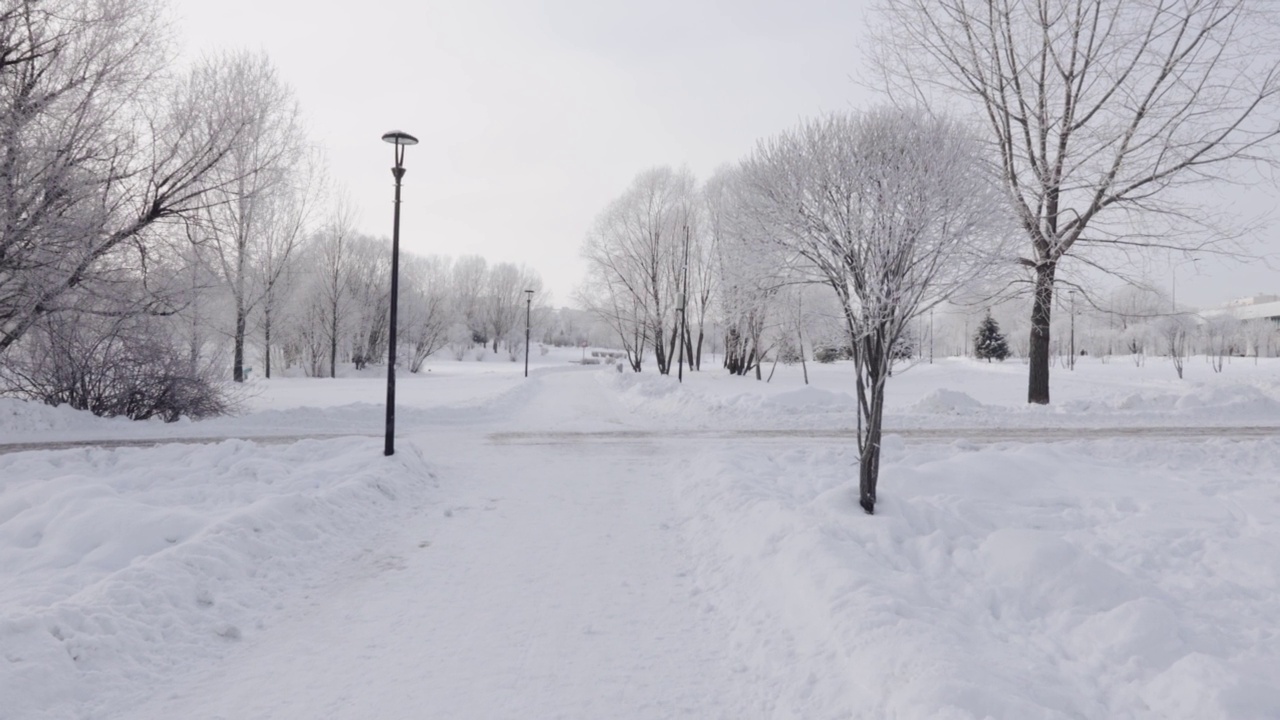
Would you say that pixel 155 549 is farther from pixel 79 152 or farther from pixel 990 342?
pixel 990 342

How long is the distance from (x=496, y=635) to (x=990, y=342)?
65969mm

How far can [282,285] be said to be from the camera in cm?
3153

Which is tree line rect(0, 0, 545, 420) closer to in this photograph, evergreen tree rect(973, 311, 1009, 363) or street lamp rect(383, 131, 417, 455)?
street lamp rect(383, 131, 417, 455)

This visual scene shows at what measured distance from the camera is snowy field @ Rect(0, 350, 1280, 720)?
3471 millimetres

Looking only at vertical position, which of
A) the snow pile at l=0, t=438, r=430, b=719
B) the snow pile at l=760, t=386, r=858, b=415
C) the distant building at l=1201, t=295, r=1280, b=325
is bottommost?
the snow pile at l=0, t=438, r=430, b=719

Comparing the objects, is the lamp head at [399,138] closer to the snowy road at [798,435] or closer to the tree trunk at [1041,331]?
the snowy road at [798,435]

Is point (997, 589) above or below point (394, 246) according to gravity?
below

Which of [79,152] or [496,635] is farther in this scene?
[79,152]

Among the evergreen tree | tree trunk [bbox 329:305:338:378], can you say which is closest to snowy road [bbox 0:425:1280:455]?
tree trunk [bbox 329:305:338:378]

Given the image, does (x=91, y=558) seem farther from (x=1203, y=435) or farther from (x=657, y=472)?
(x=1203, y=435)

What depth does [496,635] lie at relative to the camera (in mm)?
4273

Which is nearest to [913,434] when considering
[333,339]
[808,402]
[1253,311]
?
[808,402]

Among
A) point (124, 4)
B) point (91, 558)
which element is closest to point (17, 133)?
point (124, 4)

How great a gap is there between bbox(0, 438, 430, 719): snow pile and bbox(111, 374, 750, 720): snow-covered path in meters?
0.36
